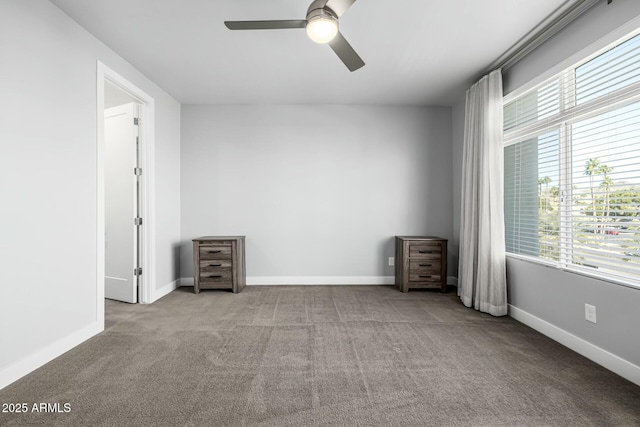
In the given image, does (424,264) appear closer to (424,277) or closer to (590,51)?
(424,277)

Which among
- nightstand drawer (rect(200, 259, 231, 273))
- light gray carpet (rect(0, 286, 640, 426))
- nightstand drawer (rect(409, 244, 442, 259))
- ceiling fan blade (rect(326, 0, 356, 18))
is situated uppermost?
ceiling fan blade (rect(326, 0, 356, 18))

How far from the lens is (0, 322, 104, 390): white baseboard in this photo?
1842 millimetres

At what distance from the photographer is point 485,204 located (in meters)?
3.12

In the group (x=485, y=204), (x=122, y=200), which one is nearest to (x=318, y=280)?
(x=485, y=204)

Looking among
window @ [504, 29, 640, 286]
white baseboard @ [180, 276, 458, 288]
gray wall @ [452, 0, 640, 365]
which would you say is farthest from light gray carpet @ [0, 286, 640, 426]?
white baseboard @ [180, 276, 458, 288]

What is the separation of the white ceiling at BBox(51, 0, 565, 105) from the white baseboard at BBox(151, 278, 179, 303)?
2.45 m

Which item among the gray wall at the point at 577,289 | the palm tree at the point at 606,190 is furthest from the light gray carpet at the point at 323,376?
the palm tree at the point at 606,190

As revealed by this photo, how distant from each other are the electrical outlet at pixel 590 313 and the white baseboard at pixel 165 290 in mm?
4081

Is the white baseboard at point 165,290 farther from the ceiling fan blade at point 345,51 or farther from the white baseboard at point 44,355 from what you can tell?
the ceiling fan blade at point 345,51

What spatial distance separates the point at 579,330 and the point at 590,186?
1.07 metres

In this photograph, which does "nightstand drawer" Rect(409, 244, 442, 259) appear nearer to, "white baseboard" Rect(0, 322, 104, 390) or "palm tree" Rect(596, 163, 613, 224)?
"palm tree" Rect(596, 163, 613, 224)

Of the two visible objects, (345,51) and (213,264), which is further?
(213,264)

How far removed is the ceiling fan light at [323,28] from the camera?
6.01ft

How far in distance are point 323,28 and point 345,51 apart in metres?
0.32
